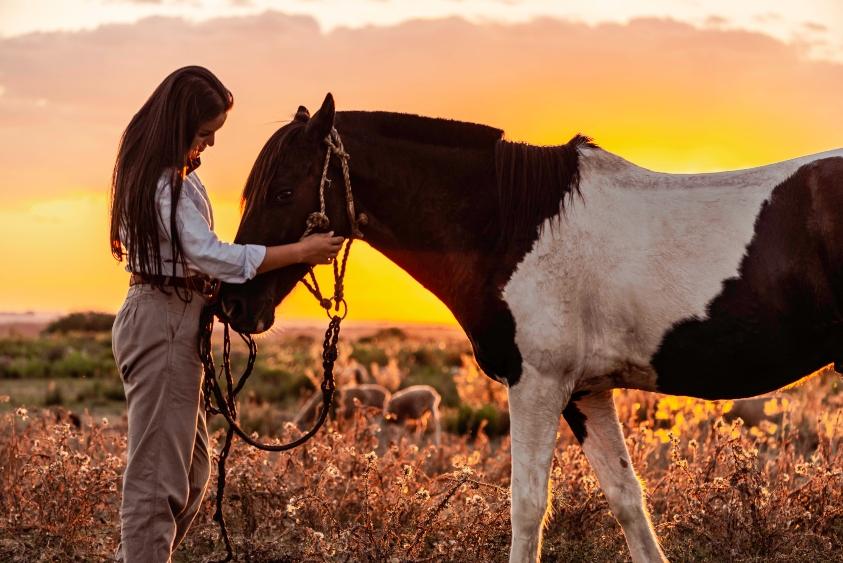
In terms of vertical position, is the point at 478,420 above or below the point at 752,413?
below

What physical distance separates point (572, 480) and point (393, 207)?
8.76 ft

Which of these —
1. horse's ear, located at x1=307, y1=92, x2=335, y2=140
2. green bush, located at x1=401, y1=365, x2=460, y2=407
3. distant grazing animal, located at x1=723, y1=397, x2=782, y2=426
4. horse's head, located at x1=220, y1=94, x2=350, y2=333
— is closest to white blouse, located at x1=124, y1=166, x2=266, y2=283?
horse's head, located at x1=220, y1=94, x2=350, y2=333

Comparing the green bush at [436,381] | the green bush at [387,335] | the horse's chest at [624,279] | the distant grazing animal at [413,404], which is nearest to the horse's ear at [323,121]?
the horse's chest at [624,279]

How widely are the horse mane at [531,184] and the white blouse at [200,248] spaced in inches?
42.1

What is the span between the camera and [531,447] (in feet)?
13.1

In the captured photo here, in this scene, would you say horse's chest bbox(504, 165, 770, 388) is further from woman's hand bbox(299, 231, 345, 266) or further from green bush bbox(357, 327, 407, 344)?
green bush bbox(357, 327, 407, 344)

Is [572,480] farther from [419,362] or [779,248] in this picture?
[419,362]

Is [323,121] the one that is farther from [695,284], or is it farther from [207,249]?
[695,284]

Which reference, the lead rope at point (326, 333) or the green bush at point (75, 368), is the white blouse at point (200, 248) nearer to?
the lead rope at point (326, 333)

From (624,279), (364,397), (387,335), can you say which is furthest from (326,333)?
(387,335)

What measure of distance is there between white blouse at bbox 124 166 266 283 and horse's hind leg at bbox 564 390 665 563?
1.61 meters

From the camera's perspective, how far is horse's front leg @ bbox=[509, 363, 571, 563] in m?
3.98

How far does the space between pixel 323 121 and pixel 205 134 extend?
1.66 feet

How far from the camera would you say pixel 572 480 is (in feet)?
20.1
